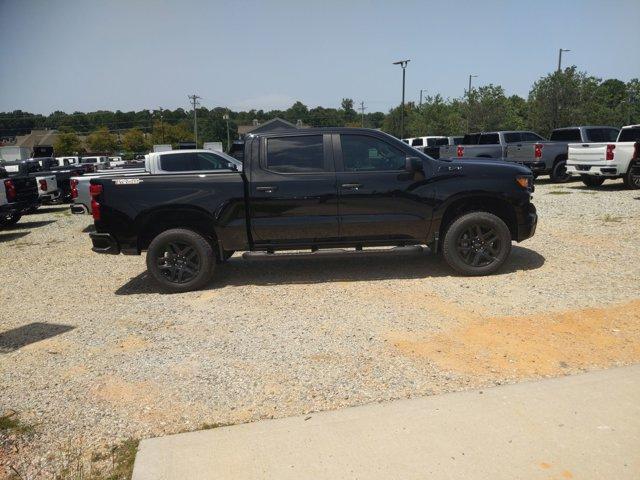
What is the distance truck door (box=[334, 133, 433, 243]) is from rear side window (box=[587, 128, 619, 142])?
14.0 meters

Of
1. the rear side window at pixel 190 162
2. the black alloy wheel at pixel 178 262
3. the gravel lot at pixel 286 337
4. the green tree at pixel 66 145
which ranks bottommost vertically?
the gravel lot at pixel 286 337

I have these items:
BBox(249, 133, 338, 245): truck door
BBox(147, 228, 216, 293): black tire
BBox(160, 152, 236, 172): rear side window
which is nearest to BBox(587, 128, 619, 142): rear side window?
BBox(160, 152, 236, 172): rear side window

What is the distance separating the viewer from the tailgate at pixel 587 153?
14.4 meters

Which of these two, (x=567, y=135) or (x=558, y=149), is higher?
(x=567, y=135)

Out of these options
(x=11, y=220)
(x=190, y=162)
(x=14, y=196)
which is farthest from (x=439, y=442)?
(x=11, y=220)

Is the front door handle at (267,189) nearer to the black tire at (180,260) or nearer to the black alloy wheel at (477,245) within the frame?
the black tire at (180,260)

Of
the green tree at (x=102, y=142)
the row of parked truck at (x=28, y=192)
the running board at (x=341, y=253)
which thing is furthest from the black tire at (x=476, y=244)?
the green tree at (x=102, y=142)

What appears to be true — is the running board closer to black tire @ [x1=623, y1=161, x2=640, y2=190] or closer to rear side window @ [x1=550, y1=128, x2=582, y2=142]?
black tire @ [x1=623, y1=161, x2=640, y2=190]

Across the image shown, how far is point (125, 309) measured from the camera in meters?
5.77

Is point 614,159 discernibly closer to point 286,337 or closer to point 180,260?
point 180,260

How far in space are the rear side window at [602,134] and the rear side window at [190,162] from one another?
12636 millimetres

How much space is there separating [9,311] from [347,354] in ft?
14.1

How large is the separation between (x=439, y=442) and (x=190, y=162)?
38.8 feet

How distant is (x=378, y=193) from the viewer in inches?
246
